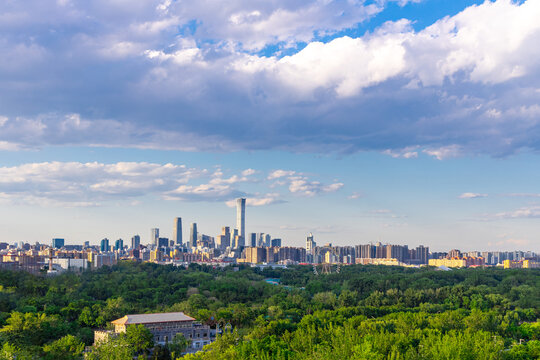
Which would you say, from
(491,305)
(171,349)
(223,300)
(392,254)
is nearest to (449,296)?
(491,305)

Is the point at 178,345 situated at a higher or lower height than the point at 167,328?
lower

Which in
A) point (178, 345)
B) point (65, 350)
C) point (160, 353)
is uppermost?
point (65, 350)

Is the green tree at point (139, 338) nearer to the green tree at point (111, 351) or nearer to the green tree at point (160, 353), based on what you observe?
the green tree at point (160, 353)

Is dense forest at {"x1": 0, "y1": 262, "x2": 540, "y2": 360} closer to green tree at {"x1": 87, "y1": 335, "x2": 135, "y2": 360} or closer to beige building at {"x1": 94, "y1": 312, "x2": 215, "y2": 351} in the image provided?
green tree at {"x1": 87, "y1": 335, "x2": 135, "y2": 360}

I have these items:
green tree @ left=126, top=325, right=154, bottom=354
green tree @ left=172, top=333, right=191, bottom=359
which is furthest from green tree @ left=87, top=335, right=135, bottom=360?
green tree @ left=172, top=333, right=191, bottom=359

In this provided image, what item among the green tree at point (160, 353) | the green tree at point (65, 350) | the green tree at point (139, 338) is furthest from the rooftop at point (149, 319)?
the green tree at point (65, 350)


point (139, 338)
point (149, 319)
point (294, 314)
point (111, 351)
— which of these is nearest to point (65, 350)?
point (111, 351)

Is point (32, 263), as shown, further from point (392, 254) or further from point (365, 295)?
point (392, 254)

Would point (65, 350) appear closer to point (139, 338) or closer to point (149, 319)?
point (139, 338)
